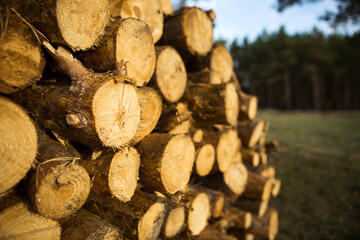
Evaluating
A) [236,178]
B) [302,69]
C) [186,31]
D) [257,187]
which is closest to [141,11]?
[186,31]

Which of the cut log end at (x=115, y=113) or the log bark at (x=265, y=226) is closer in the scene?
the cut log end at (x=115, y=113)

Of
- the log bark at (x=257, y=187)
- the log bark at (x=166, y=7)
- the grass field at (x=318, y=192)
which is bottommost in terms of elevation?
the grass field at (x=318, y=192)

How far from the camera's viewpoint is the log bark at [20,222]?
101cm

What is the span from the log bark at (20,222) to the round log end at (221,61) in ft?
7.56

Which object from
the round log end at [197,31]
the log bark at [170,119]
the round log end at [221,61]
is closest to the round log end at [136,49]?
the log bark at [170,119]

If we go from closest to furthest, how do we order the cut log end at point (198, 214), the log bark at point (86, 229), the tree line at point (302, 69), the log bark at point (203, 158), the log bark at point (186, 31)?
1. the log bark at point (86, 229)
2. the cut log end at point (198, 214)
3. the log bark at point (203, 158)
4. the log bark at point (186, 31)
5. the tree line at point (302, 69)

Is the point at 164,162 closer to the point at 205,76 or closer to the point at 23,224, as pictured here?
the point at 23,224

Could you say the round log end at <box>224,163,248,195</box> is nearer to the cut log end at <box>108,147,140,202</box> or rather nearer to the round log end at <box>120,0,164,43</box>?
the cut log end at <box>108,147,140,202</box>

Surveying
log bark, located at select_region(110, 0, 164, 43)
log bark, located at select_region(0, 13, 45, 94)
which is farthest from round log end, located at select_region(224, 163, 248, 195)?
log bark, located at select_region(0, 13, 45, 94)

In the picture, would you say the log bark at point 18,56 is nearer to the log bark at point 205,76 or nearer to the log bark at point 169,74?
the log bark at point 169,74

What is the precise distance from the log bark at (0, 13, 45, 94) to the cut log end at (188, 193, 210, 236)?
1582 mm

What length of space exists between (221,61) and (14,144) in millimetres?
2526

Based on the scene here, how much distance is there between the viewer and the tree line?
893 inches

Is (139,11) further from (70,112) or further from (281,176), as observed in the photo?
(281,176)
